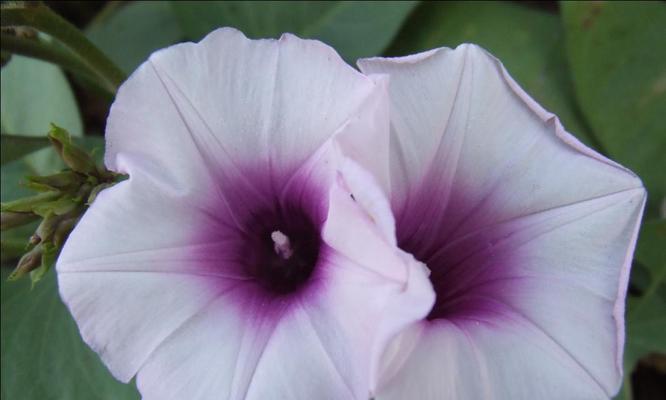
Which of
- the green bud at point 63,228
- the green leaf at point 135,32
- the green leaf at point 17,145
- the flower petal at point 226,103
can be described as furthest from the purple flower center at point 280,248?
the green leaf at point 135,32

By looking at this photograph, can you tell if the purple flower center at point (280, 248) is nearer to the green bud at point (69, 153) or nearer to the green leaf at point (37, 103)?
Result: the green bud at point (69, 153)

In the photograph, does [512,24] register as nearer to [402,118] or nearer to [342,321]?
[402,118]

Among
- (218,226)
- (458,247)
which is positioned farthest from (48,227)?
(458,247)

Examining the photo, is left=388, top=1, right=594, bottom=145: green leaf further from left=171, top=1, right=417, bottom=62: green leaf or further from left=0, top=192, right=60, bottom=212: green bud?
left=0, top=192, right=60, bottom=212: green bud

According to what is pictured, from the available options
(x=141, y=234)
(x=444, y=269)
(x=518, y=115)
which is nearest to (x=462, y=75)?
(x=518, y=115)

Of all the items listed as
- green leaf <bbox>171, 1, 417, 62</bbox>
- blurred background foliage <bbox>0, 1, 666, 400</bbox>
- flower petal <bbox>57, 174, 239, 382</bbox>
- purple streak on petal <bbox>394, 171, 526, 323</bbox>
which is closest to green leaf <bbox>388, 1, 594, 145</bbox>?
blurred background foliage <bbox>0, 1, 666, 400</bbox>

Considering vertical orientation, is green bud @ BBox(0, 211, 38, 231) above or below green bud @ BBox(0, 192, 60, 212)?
below

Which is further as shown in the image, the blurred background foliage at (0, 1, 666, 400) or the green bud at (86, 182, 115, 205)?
the blurred background foliage at (0, 1, 666, 400)
